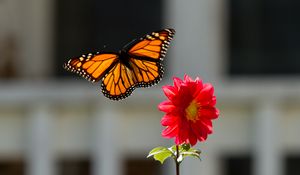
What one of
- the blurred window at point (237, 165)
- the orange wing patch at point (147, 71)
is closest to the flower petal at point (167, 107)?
the orange wing patch at point (147, 71)

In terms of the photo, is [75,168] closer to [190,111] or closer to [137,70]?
[137,70]

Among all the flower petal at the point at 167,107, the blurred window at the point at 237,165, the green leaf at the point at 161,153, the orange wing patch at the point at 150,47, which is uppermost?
the orange wing patch at the point at 150,47

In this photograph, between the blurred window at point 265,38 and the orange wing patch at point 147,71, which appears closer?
the orange wing patch at point 147,71

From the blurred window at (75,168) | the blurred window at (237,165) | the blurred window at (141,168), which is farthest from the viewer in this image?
the blurred window at (141,168)

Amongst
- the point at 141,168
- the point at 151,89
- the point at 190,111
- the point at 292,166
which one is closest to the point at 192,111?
the point at 190,111

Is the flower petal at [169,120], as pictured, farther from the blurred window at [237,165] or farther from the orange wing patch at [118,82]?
the blurred window at [237,165]

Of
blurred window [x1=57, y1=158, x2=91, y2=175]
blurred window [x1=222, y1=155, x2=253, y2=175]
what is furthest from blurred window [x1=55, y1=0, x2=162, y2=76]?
blurred window [x1=222, y1=155, x2=253, y2=175]

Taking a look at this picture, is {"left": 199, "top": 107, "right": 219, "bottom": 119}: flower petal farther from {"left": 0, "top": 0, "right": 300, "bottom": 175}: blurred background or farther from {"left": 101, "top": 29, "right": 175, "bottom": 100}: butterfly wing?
{"left": 0, "top": 0, "right": 300, "bottom": 175}: blurred background
